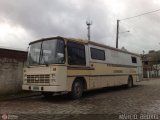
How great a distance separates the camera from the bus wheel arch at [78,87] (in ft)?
46.1

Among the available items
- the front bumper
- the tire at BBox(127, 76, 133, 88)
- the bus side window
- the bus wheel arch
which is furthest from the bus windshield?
the tire at BBox(127, 76, 133, 88)

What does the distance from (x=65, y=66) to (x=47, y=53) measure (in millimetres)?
1112

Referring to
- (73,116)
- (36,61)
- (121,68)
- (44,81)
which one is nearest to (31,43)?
(36,61)

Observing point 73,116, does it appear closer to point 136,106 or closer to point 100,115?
point 100,115

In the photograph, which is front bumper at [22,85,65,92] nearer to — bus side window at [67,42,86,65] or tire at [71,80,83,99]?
tire at [71,80,83,99]

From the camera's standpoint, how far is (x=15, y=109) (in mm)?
10891

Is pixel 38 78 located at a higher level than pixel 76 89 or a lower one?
higher

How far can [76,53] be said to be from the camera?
565 inches

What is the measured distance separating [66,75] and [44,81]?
1.08 metres

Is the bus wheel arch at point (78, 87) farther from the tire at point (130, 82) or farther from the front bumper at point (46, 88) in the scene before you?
the tire at point (130, 82)

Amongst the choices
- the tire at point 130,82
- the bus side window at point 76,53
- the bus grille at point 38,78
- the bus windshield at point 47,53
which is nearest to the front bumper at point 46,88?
the bus grille at point 38,78

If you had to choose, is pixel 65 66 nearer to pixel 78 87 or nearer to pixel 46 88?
pixel 46 88

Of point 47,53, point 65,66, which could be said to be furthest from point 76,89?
point 47,53

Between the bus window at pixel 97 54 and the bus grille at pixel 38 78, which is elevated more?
the bus window at pixel 97 54
